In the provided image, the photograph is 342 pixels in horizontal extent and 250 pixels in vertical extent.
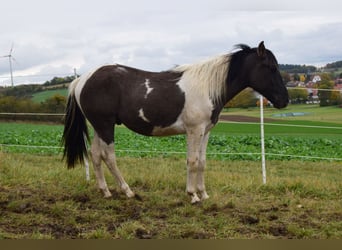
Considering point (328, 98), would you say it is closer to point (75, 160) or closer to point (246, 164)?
point (246, 164)

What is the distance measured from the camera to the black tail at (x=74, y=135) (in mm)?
5250

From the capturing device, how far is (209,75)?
4.85m

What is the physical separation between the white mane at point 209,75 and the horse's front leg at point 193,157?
19.1 inches

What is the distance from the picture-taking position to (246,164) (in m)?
10.4

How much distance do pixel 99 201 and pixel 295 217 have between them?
227 centimetres

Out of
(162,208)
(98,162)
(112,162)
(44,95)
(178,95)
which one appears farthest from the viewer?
(44,95)

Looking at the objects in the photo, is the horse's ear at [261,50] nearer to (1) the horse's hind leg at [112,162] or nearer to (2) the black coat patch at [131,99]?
(2) the black coat patch at [131,99]

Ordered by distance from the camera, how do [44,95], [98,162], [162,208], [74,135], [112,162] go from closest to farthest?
[162,208]
[112,162]
[98,162]
[74,135]
[44,95]

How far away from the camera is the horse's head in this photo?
15.9ft

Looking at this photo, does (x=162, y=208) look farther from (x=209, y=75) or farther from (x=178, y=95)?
(x=209, y=75)

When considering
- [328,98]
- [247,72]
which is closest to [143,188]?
[247,72]

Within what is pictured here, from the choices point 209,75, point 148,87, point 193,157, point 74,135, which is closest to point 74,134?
point 74,135

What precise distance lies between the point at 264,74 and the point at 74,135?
258cm

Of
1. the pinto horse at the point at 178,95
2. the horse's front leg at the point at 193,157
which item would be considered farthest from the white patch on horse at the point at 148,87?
the horse's front leg at the point at 193,157
